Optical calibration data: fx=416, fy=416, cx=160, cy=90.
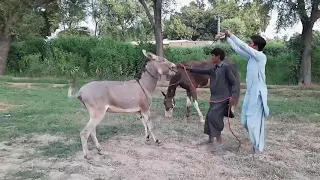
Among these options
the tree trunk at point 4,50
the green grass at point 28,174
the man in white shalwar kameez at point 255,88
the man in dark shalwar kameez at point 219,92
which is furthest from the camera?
the tree trunk at point 4,50

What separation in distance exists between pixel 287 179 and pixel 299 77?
15.7 meters

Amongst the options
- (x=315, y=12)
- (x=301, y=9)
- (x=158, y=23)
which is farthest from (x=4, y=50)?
(x=315, y=12)

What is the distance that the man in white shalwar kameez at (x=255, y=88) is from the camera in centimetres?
641

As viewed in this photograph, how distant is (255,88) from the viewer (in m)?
6.46

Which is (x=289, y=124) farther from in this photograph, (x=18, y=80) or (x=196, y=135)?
(x=18, y=80)

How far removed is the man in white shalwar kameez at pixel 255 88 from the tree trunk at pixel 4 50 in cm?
1882

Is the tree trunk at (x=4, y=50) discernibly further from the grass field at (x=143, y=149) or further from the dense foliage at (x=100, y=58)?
the grass field at (x=143, y=149)

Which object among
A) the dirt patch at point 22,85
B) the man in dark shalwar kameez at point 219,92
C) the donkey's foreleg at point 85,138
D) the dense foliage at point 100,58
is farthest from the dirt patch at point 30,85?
the man in dark shalwar kameez at point 219,92

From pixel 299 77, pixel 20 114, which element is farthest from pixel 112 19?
pixel 20 114

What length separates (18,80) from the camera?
19781mm

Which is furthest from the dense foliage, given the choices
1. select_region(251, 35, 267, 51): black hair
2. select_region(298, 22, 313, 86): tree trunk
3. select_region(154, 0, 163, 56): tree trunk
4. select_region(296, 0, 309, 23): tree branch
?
select_region(251, 35, 267, 51): black hair

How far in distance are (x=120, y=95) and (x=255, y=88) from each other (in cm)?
211

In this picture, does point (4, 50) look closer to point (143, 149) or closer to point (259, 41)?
point (143, 149)

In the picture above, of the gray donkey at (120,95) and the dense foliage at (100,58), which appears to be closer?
the gray donkey at (120,95)
